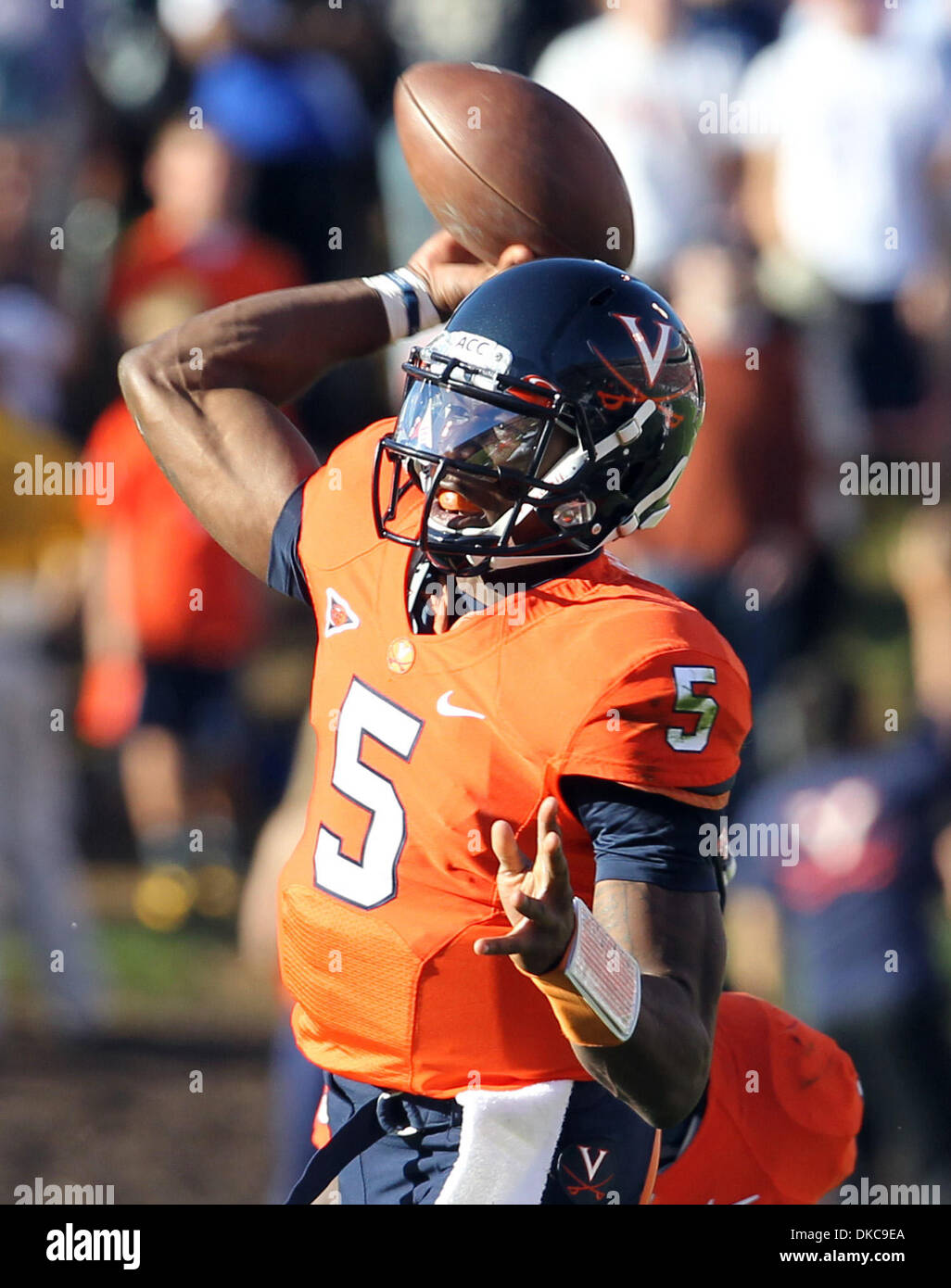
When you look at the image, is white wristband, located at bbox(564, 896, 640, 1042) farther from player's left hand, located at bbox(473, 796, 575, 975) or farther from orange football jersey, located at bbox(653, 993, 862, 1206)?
orange football jersey, located at bbox(653, 993, 862, 1206)

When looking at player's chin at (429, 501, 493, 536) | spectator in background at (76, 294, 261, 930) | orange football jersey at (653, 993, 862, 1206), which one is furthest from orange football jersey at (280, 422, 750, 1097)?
spectator in background at (76, 294, 261, 930)

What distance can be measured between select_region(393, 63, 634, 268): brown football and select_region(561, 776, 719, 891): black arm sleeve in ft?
3.66

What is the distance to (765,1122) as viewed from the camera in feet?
10.2

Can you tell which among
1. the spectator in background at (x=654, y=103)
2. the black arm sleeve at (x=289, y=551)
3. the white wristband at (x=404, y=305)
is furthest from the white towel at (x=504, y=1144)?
the spectator in background at (x=654, y=103)

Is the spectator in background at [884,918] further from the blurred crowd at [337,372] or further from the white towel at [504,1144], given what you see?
the white towel at [504,1144]

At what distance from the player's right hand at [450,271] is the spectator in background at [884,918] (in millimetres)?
2374

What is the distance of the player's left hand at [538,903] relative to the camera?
7.72ft

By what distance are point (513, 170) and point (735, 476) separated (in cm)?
335

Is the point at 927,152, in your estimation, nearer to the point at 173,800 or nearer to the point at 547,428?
the point at 173,800

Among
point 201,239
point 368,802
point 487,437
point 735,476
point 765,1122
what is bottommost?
point 735,476

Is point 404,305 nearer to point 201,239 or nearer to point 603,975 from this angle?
point 603,975

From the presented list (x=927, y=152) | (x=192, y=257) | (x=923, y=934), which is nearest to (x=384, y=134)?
(x=192, y=257)

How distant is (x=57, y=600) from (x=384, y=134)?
2.27 m

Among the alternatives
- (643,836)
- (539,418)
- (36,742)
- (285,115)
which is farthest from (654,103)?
(643,836)
